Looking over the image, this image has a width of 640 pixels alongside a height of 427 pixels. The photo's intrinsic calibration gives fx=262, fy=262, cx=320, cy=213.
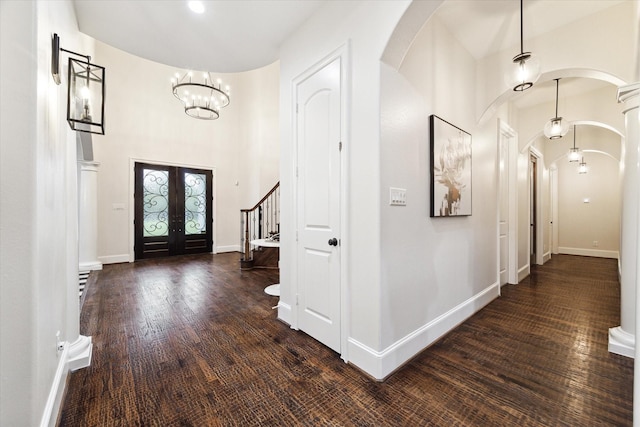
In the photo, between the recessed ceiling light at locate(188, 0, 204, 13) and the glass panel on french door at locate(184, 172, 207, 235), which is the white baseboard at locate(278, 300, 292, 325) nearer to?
the recessed ceiling light at locate(188, 0, 204, 13)

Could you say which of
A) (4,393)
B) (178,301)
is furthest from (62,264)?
(178,301)

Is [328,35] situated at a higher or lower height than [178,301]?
higher

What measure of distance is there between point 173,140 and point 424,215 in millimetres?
6922

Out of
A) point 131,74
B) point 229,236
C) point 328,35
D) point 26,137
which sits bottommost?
point 229,236

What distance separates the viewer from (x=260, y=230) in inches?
247

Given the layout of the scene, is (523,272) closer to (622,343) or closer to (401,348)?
(622,343)

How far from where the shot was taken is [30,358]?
1.11 metres

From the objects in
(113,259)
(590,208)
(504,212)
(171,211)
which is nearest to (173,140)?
(171,211)

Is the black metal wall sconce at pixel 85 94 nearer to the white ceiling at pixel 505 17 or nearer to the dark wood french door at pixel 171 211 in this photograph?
the white ceiling at pixel 505 17

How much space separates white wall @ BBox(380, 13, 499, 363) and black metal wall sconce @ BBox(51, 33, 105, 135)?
6.80 ft

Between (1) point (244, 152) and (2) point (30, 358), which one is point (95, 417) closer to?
(2) point (30, 358)

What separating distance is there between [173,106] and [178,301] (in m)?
5.65

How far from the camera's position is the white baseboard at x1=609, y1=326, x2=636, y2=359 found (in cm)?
219

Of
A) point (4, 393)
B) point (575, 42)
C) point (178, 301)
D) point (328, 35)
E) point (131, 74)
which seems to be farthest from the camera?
point (131, 74)
